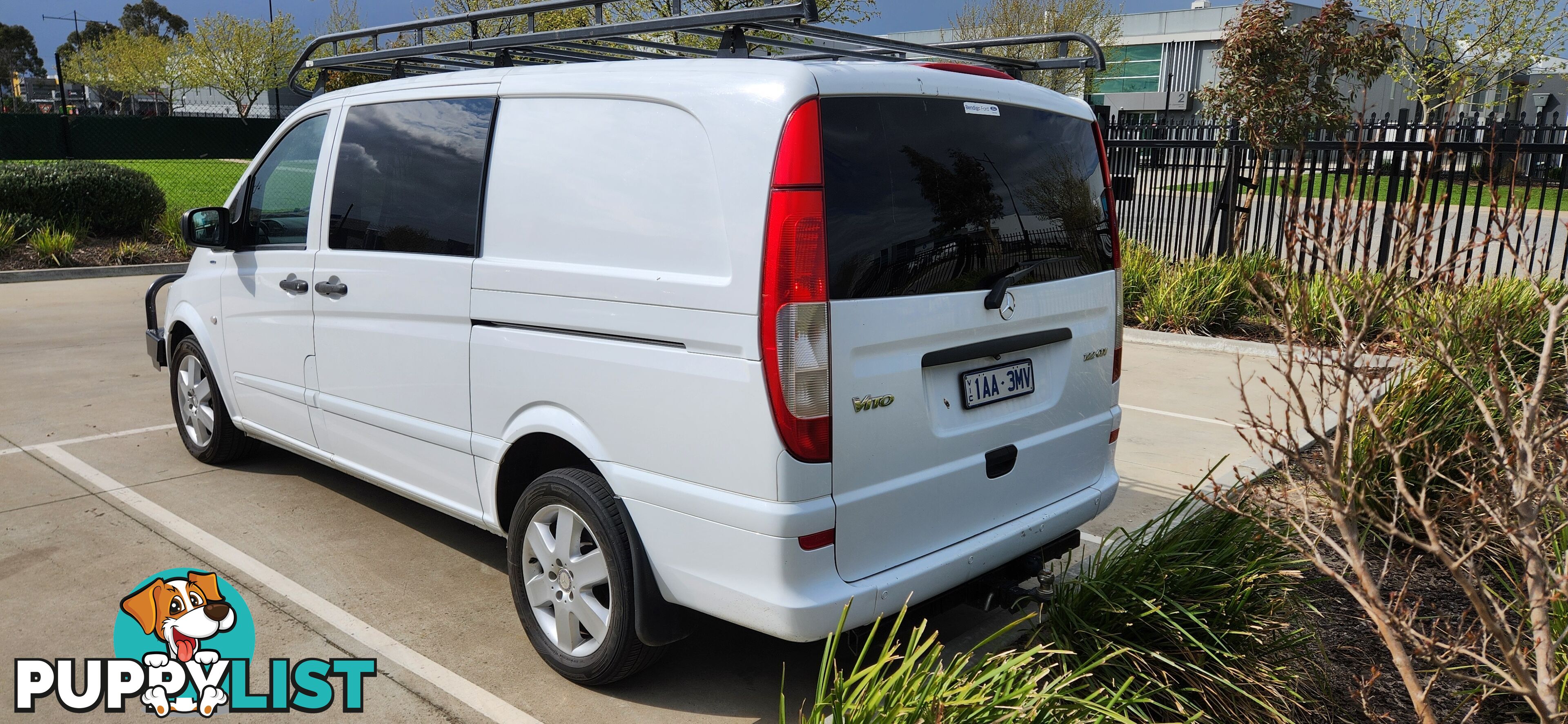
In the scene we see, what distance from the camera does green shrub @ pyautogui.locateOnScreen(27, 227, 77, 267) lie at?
13.8 meters

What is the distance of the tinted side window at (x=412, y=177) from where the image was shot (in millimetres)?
3895

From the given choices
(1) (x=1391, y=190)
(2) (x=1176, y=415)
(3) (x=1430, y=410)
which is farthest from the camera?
(1) (x=1391, y=190)

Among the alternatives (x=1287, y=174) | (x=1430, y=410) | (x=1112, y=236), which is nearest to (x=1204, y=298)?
(x=1287, y=174)

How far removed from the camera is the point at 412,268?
13.3 feet

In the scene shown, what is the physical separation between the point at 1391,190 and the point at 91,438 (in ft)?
32.4

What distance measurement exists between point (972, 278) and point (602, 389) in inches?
47.2

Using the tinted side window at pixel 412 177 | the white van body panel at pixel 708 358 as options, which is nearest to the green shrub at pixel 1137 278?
the white van body panel at pixel 708 358

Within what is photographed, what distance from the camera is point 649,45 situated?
4.38 meters

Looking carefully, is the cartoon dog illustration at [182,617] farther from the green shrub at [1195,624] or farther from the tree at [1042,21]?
the tree at [1042,21]

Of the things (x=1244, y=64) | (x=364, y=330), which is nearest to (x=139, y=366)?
(x=364, y=330)

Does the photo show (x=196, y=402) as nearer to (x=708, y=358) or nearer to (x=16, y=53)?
(x=708, y=358)

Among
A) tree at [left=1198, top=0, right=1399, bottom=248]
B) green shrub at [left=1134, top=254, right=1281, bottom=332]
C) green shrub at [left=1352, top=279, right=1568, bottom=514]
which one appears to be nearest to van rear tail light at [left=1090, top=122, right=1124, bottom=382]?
green shrub at [left=1352, top=279, right=1568, bottom=514]

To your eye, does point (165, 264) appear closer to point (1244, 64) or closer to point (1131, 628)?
point (1244, 64)

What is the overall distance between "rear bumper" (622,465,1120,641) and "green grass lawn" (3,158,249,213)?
16.8 metres
